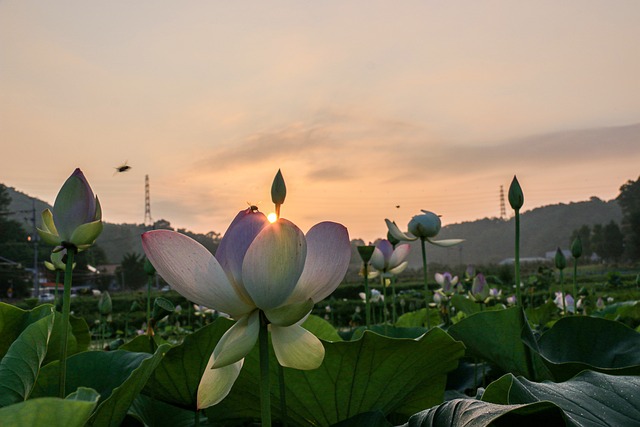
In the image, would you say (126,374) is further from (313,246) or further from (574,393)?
(574,393)

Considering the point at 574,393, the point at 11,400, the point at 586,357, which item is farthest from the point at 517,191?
the point at 11,400

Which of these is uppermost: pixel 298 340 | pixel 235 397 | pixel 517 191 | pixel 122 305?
pixel 517 191

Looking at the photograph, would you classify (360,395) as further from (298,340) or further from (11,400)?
(11,400)

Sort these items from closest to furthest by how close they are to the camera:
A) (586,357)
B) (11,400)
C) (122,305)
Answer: (11,400), (586,357), (122,305)

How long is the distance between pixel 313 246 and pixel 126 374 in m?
0.43

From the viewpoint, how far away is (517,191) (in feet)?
3.90

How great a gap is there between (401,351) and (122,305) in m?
20.0

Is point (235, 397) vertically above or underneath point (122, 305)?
Answer: above

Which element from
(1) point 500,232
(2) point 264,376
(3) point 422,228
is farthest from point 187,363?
(1) point 500,232

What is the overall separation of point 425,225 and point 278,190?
0.94 meters

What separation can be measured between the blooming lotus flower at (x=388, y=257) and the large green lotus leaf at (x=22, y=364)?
125cm

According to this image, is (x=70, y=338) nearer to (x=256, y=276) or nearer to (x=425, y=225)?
(x=256, y=276)

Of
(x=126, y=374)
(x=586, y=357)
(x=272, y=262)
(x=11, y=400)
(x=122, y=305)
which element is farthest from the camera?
(x=122, y=305)

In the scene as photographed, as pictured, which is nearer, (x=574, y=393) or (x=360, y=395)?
(x=574, y=393)
